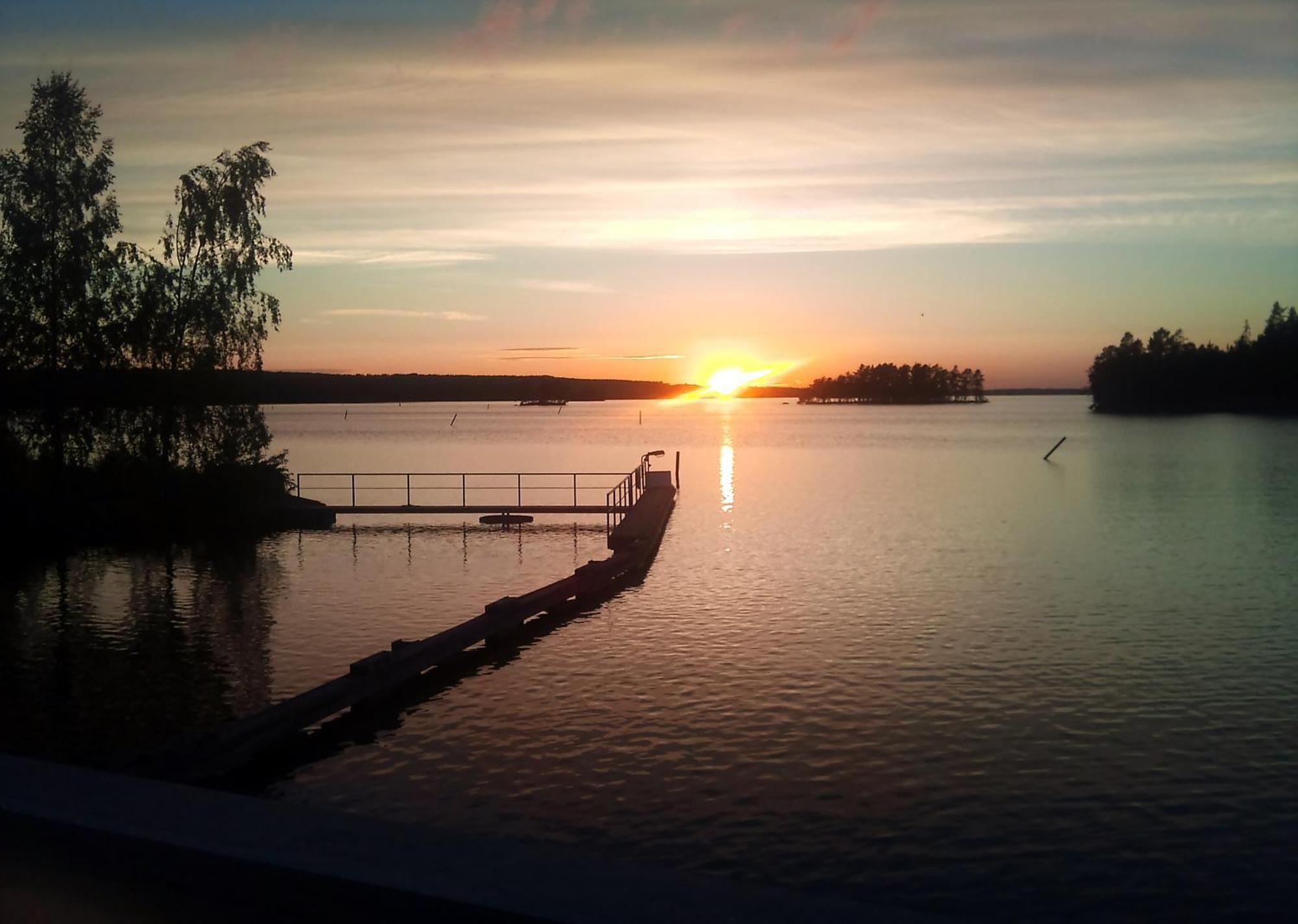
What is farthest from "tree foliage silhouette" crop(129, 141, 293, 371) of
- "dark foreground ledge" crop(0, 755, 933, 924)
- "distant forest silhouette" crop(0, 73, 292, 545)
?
"dark foreground ledge" crop(0, 755, 933, 924)

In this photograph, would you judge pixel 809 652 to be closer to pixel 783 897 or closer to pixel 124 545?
pixel 783 897

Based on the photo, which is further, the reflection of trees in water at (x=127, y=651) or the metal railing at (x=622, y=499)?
the metal railing at (x=622, y=499)

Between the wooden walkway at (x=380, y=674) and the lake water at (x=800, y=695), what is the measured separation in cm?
56

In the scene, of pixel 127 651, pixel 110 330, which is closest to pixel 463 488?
pixel 110 330

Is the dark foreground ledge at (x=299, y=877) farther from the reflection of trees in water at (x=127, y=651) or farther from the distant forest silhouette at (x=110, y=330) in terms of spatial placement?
the distant forest silhouette at (x=110, y=330)

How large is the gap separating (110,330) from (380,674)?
2012 centimetres

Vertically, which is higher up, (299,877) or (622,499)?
(299,877)

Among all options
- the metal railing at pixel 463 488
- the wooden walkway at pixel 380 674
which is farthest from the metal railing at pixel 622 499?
the wooden walkway at pixel 380 674

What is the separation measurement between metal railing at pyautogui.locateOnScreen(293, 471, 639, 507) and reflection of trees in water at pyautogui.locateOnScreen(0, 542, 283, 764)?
42.1 ft

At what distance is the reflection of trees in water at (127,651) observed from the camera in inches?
578

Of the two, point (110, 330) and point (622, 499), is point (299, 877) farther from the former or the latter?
point (622, 499)

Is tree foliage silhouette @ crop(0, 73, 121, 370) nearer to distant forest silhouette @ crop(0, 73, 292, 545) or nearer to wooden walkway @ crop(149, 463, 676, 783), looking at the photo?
distant forest silhouette @ crop(0, 73, 292, 545)

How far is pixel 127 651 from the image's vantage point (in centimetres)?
1973

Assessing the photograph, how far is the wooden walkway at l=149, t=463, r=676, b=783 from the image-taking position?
38.1 ft
